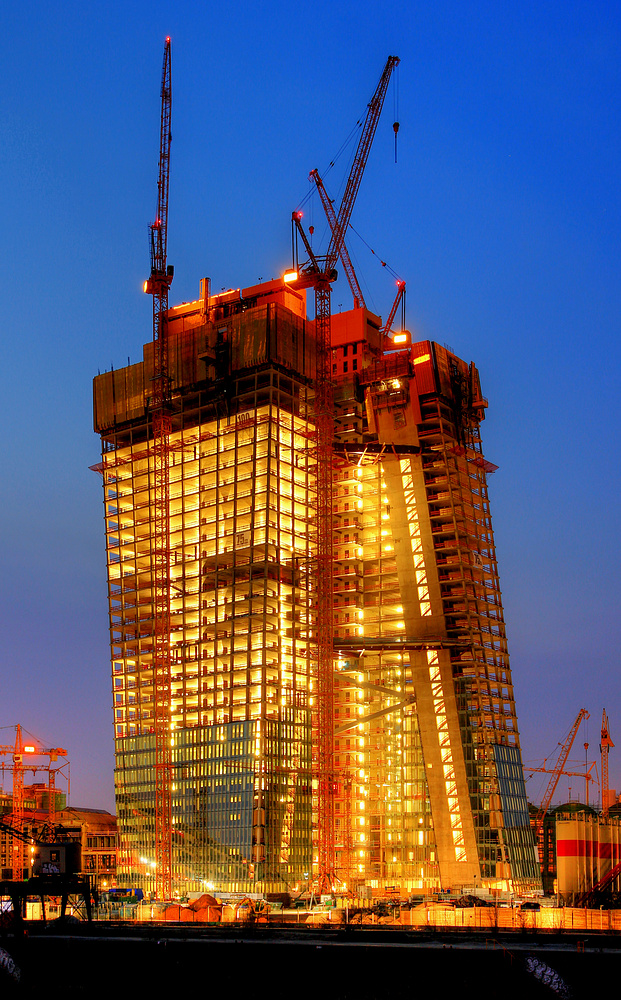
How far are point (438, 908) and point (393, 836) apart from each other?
58.5 meters

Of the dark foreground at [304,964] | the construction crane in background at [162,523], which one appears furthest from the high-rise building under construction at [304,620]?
the dark foreground at [304,964]

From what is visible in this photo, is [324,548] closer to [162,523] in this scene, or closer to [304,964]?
[162,523]

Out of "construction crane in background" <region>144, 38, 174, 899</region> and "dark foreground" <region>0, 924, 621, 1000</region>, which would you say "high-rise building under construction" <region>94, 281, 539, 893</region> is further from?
"dark foreground" <region>0, 924, 621, 1000</region>

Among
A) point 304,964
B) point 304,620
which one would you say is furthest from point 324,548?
point 304,964

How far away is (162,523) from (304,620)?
88.6ft

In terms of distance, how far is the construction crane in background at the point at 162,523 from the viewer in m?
175

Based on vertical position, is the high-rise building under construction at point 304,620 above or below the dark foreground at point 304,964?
above

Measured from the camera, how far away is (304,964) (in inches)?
3610

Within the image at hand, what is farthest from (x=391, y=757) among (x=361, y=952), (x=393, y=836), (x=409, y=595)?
(x=361, y=952)

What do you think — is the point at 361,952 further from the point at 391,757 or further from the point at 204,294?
the point at 204,294

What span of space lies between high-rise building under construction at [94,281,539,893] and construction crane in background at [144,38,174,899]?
6.03ft

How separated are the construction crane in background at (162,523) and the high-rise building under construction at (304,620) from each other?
1.84 metres

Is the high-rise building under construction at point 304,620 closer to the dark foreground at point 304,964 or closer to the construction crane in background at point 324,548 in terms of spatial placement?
the construction crane in background at point 324,548

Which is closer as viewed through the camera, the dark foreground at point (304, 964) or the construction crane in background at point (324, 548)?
the dark foreground at point (304, 964)
